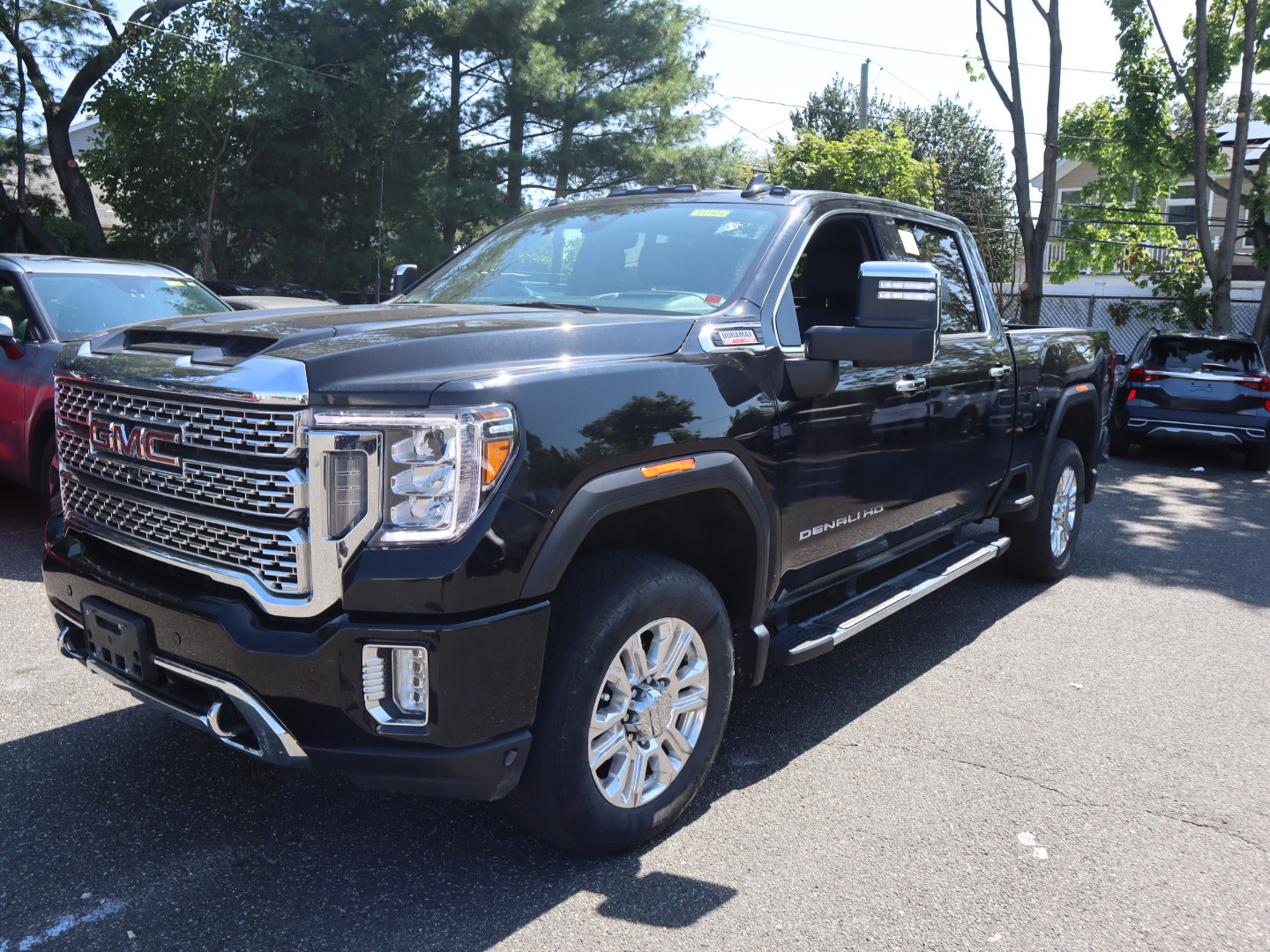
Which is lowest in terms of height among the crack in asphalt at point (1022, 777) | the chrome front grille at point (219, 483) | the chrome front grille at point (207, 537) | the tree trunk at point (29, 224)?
the crack in asphalt at point (1022, 777)

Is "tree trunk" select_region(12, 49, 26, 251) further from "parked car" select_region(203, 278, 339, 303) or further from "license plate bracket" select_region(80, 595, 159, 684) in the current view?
"license plate bracket" select_region(80, 595, 159, 684)

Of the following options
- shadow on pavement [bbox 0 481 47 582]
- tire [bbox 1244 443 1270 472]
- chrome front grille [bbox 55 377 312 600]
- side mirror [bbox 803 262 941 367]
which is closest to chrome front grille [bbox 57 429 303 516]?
chrome front grille [bbox 55 377 312 600]

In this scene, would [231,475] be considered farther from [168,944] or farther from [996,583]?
[996,583]

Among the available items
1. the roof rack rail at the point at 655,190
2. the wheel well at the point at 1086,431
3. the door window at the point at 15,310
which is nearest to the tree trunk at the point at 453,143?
the door window at the point at 15,310

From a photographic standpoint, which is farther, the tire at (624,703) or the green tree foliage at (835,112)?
the green tree foliage at (835,112)

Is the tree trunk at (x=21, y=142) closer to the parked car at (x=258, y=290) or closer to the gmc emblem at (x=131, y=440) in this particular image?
the parked car at (x=258, y=290)

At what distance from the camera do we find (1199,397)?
11.7m

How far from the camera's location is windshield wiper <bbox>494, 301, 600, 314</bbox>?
3.68m

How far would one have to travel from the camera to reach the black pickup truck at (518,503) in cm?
254

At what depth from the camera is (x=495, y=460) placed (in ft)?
8.46

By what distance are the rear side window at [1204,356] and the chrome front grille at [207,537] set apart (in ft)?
38.4

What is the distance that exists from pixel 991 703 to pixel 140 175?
78.4ft

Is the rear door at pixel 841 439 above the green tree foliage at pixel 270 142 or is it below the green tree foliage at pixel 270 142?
below

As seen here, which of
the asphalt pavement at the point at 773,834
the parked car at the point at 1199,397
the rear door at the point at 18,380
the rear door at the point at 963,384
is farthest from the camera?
the parked car at the point at 1199,397
